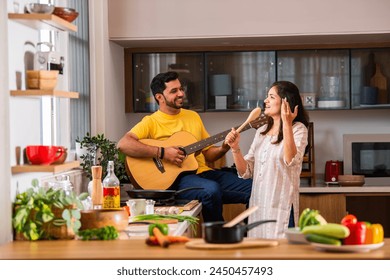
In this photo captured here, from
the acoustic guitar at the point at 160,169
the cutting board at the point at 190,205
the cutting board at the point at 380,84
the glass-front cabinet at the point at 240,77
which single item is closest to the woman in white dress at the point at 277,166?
the cutting board at the point at 190,205

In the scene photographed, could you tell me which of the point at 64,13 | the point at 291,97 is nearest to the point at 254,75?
the point at 291,97

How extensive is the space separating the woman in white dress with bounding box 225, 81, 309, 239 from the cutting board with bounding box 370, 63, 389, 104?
2035 mm

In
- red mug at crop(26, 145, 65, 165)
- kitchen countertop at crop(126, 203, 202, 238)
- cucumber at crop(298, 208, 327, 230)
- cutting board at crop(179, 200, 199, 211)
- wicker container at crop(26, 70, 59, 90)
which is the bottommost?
cutting board at crop(179, 200, 199, 211)

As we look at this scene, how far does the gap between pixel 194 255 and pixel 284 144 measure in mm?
1845

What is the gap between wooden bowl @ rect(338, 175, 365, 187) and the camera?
6949 millimetres

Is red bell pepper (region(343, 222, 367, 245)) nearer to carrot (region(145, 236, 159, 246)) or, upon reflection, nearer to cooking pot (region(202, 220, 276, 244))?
cooking pot (region(202, 220, 276, 244))

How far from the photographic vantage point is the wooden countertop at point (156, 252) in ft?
10.5

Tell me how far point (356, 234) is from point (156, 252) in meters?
0.75

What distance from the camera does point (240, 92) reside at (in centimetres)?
729

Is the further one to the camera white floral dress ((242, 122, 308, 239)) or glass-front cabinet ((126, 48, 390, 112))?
glass-front cabinet ((126, 48, 390, 112))

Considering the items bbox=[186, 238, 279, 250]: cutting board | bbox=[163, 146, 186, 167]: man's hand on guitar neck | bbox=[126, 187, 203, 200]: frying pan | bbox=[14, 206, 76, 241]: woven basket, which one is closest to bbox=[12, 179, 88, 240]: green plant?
bbox=[14, 206, 76, 241]: woven basket

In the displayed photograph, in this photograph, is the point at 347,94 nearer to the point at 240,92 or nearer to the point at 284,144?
the point at 240,92

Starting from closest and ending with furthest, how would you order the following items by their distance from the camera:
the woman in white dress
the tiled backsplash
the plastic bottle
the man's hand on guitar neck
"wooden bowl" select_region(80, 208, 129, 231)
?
"wooden bowl" select_region(80, 208, 129, 231), the plastic bottle, the woman in white dress, the tiled backsplash, the man's hand on guitar neck
